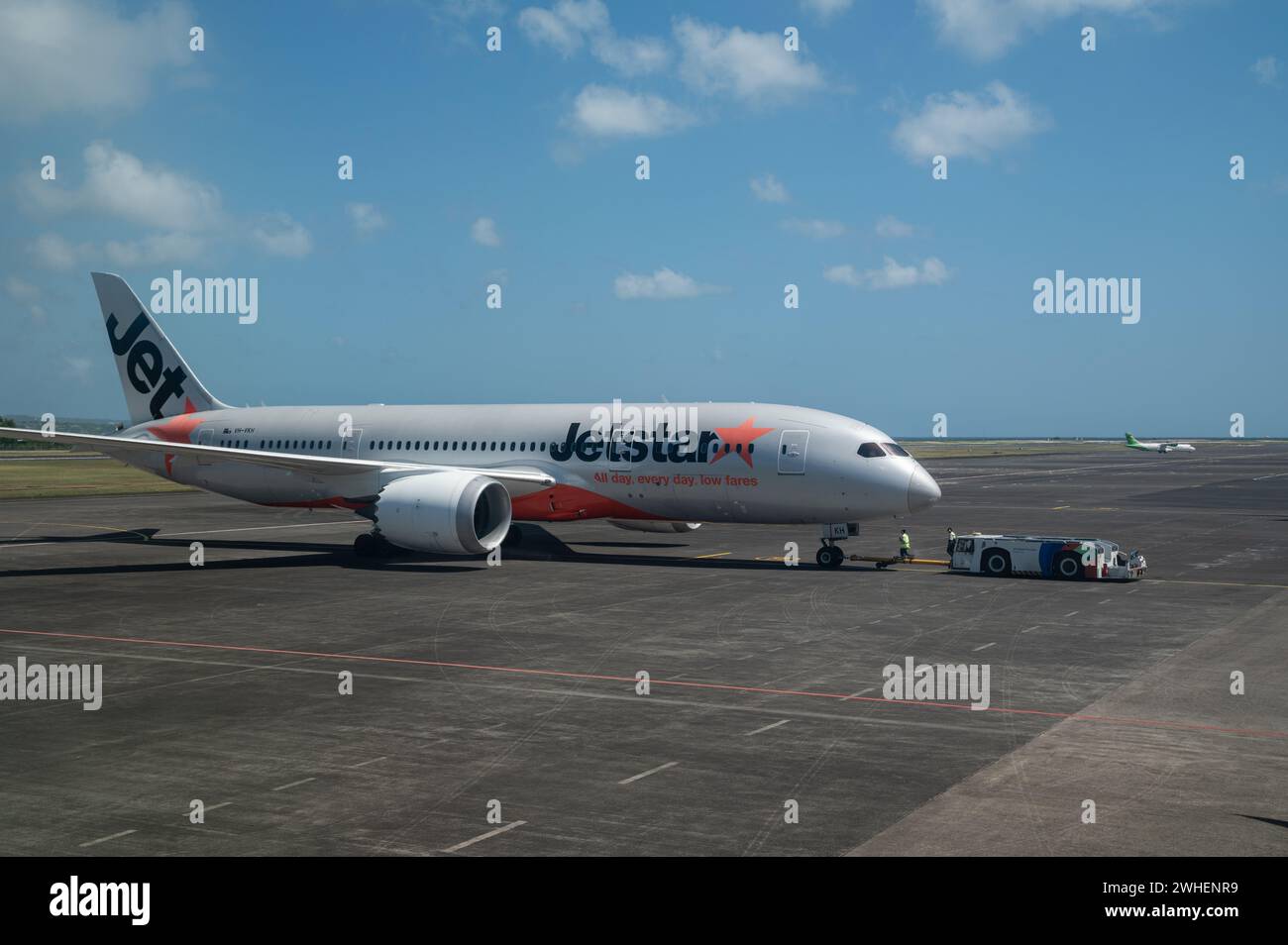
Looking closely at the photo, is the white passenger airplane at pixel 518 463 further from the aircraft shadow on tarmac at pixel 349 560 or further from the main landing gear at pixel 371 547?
the aircraft shadow on tarmac at pixel 349 560

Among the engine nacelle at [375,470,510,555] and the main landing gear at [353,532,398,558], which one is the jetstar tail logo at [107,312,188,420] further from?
the engine nacelle at [375,470,510,555]

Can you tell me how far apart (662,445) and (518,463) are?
5716mm

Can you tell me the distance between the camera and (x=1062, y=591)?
30609mm

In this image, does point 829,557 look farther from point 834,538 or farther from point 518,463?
point 518,463

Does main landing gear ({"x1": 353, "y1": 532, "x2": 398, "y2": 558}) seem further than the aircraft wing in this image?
Yes

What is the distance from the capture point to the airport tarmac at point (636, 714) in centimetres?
1205

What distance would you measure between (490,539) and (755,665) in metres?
16.3

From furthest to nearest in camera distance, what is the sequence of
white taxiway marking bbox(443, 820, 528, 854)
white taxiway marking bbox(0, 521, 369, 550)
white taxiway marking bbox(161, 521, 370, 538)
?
white taxiway marking bbox(161, 521, 370, 538), white taxiway marking bbox(0, 521, 369, 550), white taxiway marking bbox(443, 820, 528, 854)

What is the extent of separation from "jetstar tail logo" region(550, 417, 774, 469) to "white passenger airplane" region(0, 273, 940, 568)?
0.05 metres

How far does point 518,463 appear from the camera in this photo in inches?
1565

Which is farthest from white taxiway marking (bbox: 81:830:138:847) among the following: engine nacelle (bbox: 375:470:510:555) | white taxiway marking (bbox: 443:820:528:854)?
engine nacelle (bbox: 375:470:510:555)

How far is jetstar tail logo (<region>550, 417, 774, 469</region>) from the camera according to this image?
35.7 metres

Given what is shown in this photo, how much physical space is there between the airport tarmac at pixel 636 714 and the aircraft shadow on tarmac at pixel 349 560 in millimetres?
511
